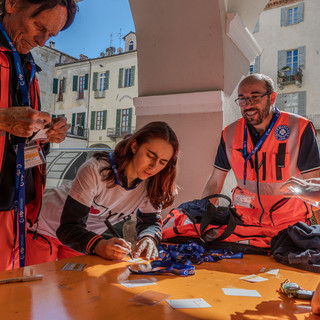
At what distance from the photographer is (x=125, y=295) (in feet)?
3.15

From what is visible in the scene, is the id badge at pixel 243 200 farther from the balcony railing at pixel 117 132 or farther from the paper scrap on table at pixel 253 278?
the balcony railing at pixel 117 132

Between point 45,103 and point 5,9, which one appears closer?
point 5,9

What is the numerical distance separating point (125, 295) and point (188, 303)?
18cm

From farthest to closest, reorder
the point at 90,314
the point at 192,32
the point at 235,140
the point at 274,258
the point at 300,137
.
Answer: the point at 192,32, the point at 235,140, the point at 300,137, the point at 274,258, the point at 90,314

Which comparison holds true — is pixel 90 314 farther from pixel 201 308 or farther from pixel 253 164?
pixel 253 164

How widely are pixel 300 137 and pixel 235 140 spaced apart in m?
0.40

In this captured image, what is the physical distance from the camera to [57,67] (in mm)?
22906

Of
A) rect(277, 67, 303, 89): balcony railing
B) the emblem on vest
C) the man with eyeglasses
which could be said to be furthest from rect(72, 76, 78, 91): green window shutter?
the emblem on vest

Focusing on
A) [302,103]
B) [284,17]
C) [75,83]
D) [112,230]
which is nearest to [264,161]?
[112,230]

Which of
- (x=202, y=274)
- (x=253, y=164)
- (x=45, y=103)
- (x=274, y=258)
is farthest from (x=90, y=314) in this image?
(x=45, y=103)

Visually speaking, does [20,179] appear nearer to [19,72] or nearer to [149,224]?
[19,72]

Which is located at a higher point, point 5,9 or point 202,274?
point 5,9

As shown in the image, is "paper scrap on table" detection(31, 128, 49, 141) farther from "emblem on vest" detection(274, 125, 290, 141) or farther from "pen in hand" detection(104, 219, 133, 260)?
"emblem on vest" detection(274, 125, 290, 141)

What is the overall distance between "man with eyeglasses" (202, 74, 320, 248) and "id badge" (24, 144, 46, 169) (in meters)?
1.02
